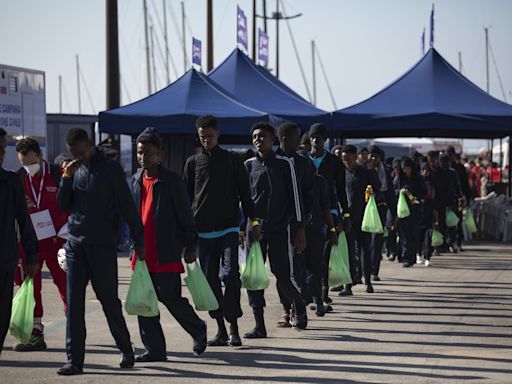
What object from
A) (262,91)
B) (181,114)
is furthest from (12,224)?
(262,91)

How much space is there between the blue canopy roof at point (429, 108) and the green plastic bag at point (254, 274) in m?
12.9

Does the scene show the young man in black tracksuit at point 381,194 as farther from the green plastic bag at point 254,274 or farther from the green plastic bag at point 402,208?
the green plastic bag at point 254,274

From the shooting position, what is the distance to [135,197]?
31.0ft

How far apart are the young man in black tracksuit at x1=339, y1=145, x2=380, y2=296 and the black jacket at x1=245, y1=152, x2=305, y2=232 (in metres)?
3.98

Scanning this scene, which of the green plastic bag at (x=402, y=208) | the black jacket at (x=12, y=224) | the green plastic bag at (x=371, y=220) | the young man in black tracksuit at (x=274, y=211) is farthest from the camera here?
the green plastic bag at (x=402, y=208)

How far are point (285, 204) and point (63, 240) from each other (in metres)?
2.03

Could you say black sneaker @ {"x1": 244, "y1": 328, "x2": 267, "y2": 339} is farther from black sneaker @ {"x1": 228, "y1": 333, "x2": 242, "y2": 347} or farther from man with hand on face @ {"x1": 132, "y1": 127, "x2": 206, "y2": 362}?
man with hand on face @ {"x1": 132, "y1": 127, "x2": 206, "y2": 362}

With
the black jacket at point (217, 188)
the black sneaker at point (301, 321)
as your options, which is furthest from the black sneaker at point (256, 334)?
the black jacket at point (217, 188)

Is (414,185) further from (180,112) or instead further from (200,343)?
(200,343)

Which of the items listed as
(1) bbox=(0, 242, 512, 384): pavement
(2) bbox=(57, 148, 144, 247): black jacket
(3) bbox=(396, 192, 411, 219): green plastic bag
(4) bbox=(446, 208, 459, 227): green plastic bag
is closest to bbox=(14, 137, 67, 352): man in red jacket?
(1) bbox=(0, 242, 512, 384): pavement

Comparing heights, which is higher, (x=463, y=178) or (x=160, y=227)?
(x=463, y=178)

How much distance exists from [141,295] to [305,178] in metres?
2.83

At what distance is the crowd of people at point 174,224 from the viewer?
29.0ft

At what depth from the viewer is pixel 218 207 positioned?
10102 mm
